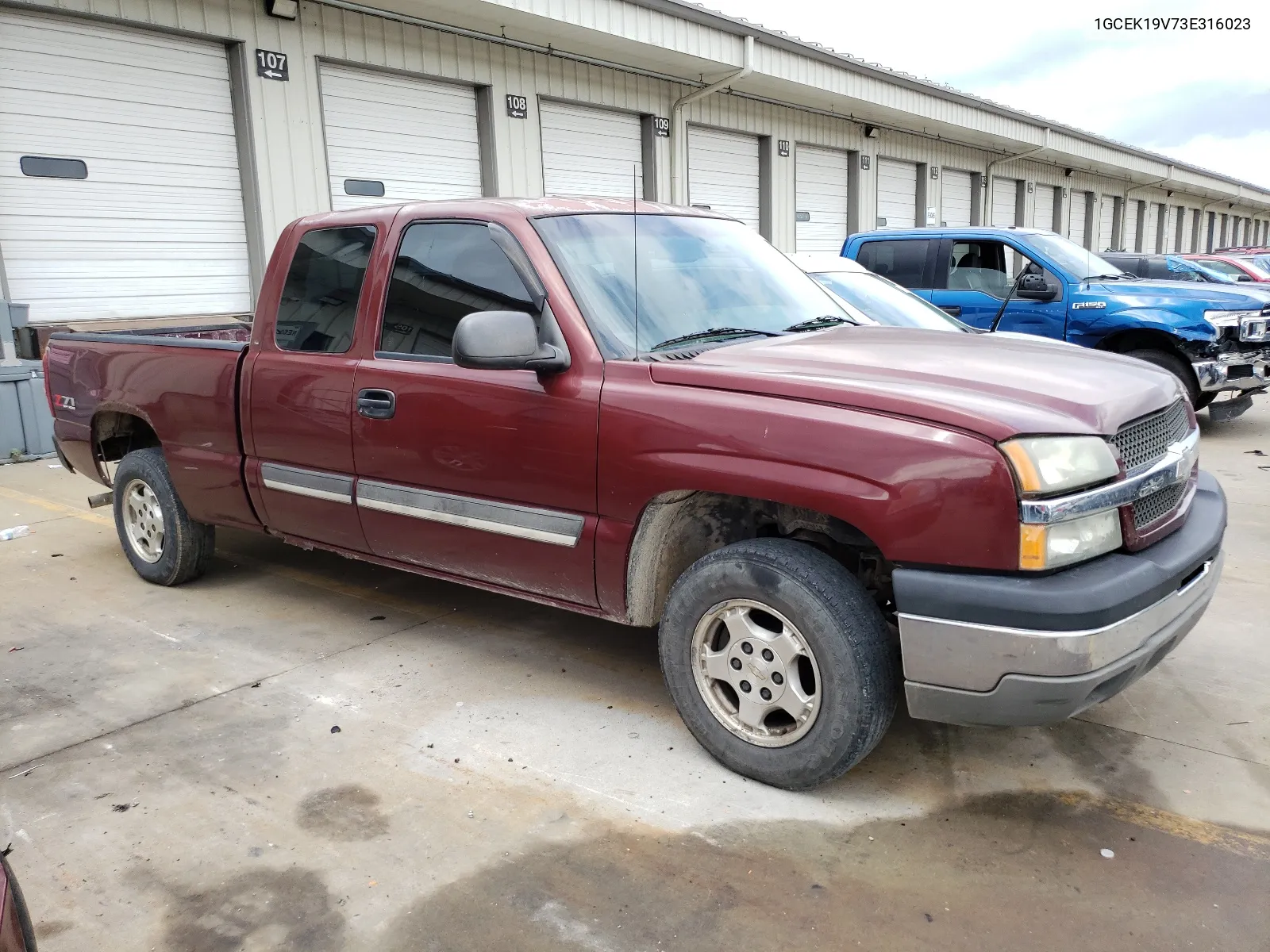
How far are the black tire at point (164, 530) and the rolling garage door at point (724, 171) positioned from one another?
11.9 meters

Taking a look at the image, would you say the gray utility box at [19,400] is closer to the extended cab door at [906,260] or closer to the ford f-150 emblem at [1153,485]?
the extended cab door at [906,260]

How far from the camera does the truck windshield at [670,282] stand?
350cm

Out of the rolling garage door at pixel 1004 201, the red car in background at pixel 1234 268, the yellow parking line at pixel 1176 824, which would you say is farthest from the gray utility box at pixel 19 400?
the rolling garage door at pixel 1004 201

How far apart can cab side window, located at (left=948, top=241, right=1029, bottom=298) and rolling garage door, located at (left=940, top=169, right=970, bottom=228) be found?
14.7m

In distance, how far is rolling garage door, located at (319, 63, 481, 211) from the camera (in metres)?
11.1

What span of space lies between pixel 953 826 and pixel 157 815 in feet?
8.04

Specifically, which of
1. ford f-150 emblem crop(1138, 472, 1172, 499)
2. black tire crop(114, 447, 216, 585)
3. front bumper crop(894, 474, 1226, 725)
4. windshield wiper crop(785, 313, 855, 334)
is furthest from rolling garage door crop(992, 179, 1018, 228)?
front bumper crop(894, 474, 1226, 725)

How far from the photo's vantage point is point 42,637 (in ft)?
15.1

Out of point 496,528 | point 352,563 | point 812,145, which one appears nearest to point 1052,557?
point 496,528

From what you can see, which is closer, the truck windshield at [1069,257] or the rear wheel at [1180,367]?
the rear wheel at [1180,367]

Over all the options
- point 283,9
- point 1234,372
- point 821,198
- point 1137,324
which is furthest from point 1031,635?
point 821,198

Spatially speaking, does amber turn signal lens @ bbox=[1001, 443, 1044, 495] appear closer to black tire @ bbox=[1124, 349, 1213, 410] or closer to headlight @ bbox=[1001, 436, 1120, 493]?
headlight @ bbox=[1001, 436, 1120, 493]

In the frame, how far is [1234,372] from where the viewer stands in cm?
868

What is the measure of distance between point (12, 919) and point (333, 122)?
35.4 ft
